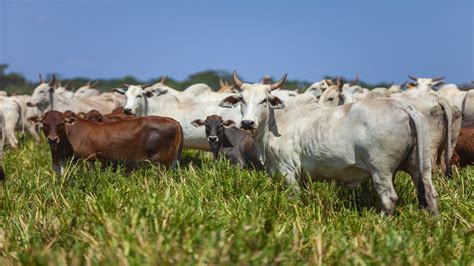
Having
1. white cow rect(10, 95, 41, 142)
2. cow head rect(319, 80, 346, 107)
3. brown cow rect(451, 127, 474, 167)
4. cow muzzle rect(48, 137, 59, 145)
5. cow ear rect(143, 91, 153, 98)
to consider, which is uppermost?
cow head rect(319, 80, 346, 107)

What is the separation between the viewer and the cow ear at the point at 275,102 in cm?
726

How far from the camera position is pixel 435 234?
523 centimetres

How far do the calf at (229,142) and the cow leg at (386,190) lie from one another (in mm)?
3207

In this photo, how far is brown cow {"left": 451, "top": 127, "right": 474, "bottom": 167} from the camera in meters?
9.45

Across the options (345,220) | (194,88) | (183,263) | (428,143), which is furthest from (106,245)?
(194,88)

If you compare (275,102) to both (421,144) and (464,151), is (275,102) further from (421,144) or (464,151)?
(464,151)

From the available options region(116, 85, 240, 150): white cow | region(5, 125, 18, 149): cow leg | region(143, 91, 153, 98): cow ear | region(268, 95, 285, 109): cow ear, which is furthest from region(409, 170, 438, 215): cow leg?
region(5, 125, 18, 149): cow leg

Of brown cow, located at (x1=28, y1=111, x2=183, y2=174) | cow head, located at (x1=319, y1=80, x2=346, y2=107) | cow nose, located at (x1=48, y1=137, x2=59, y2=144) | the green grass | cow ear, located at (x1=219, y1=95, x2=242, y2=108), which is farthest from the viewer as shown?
cow head, located at (x1=319, y1=80, x2=346, y2=107)

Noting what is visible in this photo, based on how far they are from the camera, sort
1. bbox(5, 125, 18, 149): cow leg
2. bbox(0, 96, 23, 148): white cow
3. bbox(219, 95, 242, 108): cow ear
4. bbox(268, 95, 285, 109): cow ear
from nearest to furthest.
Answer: bbox(268, 95, 285, 109): cow ear
bbox(219, 95, 242, 108): cow ear
bbox(5, 125, 18, 149): cow leg
bbox(0, 96, 23, 148): white cow

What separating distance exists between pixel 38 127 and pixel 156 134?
7.96 meters

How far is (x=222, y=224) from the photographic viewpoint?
4.81 meters

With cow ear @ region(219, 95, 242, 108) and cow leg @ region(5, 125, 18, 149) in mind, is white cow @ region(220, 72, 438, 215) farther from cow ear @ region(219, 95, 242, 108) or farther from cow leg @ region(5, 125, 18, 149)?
cow leg @ region(5, 125, 18, 149)

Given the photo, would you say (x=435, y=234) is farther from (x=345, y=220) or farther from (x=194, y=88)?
(x=194, y=88)

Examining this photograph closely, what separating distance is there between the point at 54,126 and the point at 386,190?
4.69 metres
